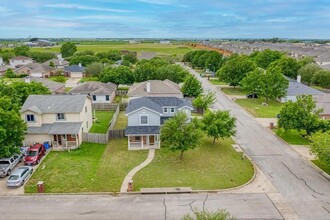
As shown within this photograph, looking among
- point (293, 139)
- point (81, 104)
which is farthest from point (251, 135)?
point (81, 104)

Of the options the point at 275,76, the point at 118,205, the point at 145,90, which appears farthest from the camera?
the point at 275,76

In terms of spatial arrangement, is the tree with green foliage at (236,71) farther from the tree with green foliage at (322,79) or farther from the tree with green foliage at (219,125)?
the tree with green foliage at (219,125)

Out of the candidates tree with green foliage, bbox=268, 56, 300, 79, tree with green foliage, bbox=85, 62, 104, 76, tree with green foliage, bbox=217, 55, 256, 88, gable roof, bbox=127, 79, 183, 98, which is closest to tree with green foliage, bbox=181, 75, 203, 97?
gable roof, bbox=127, 79, 183, 98

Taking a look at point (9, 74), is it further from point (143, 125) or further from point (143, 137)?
point (143, 137)

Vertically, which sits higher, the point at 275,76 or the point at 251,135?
the point at 275,76

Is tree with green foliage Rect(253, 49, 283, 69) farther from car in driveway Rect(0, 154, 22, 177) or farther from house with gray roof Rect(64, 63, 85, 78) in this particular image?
car in driveway Rect(0, 154, 22, 177)

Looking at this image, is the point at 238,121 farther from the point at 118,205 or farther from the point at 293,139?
the point at 118,205
